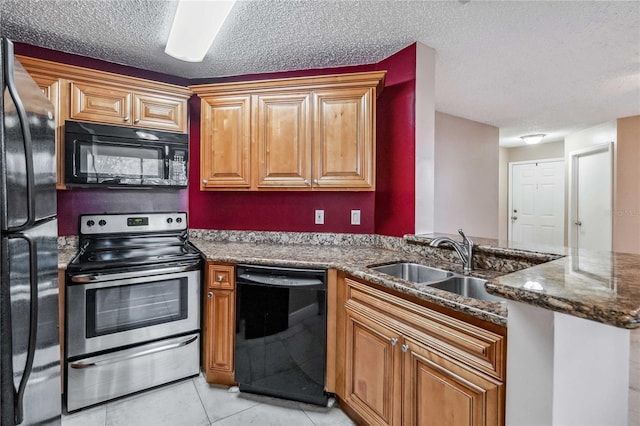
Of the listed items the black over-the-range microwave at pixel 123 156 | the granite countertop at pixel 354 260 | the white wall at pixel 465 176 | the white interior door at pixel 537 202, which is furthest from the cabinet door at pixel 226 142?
the white interior door at pixel 537 202

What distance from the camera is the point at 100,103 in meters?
2.26

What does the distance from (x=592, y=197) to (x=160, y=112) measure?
19.0 feet

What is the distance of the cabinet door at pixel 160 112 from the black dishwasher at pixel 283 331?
1.31m

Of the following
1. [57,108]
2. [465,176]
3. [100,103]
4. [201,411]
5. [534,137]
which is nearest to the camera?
[201,411]

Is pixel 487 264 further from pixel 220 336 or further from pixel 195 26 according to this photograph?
pixel 195 26

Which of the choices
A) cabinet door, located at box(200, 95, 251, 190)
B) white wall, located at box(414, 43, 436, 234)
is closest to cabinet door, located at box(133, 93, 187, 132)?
cabinet door, located at box(200, 95, 251, 190)

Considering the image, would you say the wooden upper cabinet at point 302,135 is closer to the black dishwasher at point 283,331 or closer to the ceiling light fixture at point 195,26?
the ceiling light fixture at point 195,26

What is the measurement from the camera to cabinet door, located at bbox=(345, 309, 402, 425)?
1.47 m

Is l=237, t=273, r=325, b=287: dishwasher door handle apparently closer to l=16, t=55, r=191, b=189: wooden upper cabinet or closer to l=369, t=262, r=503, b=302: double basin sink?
l=369, t=262, r=503, b=302: double basin sink

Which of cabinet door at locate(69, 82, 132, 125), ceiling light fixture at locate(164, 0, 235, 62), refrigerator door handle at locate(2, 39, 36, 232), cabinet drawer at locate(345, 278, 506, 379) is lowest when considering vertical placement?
cabinet drawer at locate(345, 278, 506, 379)

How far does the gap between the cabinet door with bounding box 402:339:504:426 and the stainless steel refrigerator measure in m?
1.37

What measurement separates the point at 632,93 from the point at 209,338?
469 cm

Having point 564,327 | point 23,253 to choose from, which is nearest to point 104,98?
point 23,253

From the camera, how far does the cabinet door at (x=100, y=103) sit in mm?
2188
